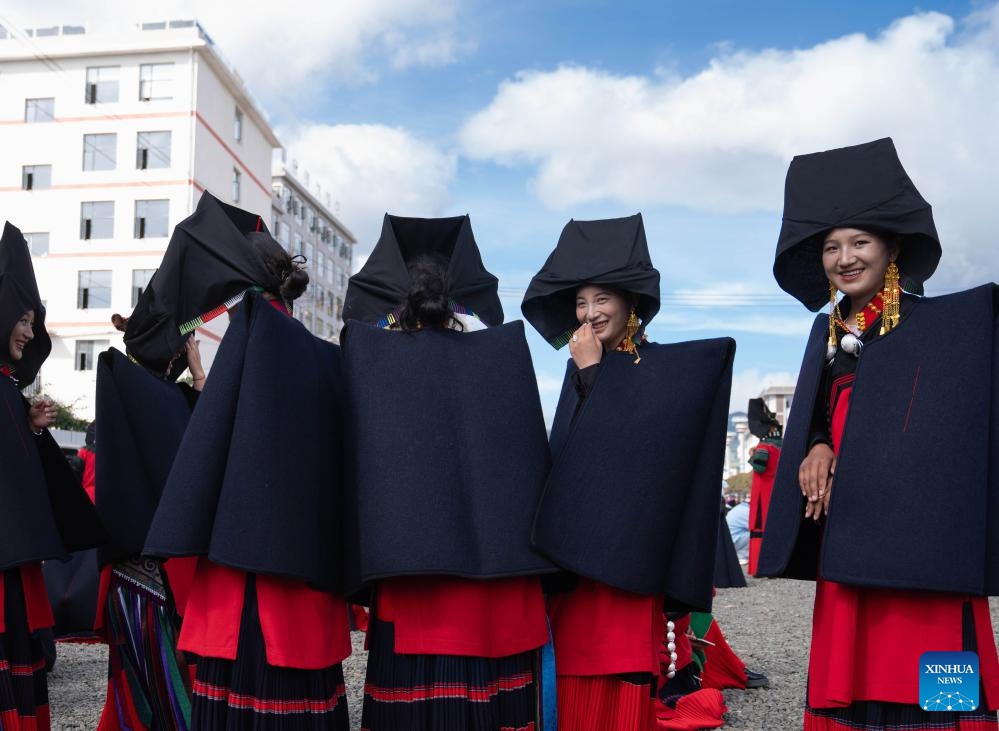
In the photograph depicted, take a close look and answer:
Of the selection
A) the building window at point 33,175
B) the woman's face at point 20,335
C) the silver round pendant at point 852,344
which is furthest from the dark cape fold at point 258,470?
the building window at point 33,175

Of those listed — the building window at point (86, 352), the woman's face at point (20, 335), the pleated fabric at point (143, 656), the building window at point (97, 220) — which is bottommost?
the pleated fabric at point (143, 656)

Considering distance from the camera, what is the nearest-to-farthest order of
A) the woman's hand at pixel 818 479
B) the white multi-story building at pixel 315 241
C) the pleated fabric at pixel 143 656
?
the woman's hand at pixel 818 479 → the pleated fabric at pixel 143 656 → the white multi-story building at pixel 315 241

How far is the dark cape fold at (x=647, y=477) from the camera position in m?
3.56

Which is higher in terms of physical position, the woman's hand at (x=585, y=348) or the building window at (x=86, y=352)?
the building window at (x=86, y=352)

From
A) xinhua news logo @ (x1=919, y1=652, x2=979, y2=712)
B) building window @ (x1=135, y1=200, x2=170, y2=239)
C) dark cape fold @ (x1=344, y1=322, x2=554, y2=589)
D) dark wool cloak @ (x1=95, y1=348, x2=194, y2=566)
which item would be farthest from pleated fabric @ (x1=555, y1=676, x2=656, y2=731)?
building window @ (x1=135, y1=200, x2=170, y2=239)

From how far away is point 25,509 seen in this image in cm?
393

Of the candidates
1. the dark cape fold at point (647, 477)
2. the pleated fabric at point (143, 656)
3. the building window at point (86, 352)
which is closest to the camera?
the dark cape fold at point (647, 477)

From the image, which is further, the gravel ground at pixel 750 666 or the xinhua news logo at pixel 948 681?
the gravel ground at pixel 750 666

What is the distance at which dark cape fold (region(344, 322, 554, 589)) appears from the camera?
132 inches

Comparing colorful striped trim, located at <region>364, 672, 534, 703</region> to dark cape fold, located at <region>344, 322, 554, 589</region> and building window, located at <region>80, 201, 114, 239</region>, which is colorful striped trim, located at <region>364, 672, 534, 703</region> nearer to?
dark cape fold, located at <region>344, 322, 554, 589</region>

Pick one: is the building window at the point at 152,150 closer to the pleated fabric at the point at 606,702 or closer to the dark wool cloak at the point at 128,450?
the dark wool cloak at the point at 128,450

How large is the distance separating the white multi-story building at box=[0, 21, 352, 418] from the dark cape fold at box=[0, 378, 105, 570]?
35662mm

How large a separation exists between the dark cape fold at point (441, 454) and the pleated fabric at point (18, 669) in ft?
4.78

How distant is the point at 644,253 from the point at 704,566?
1.26 metres
